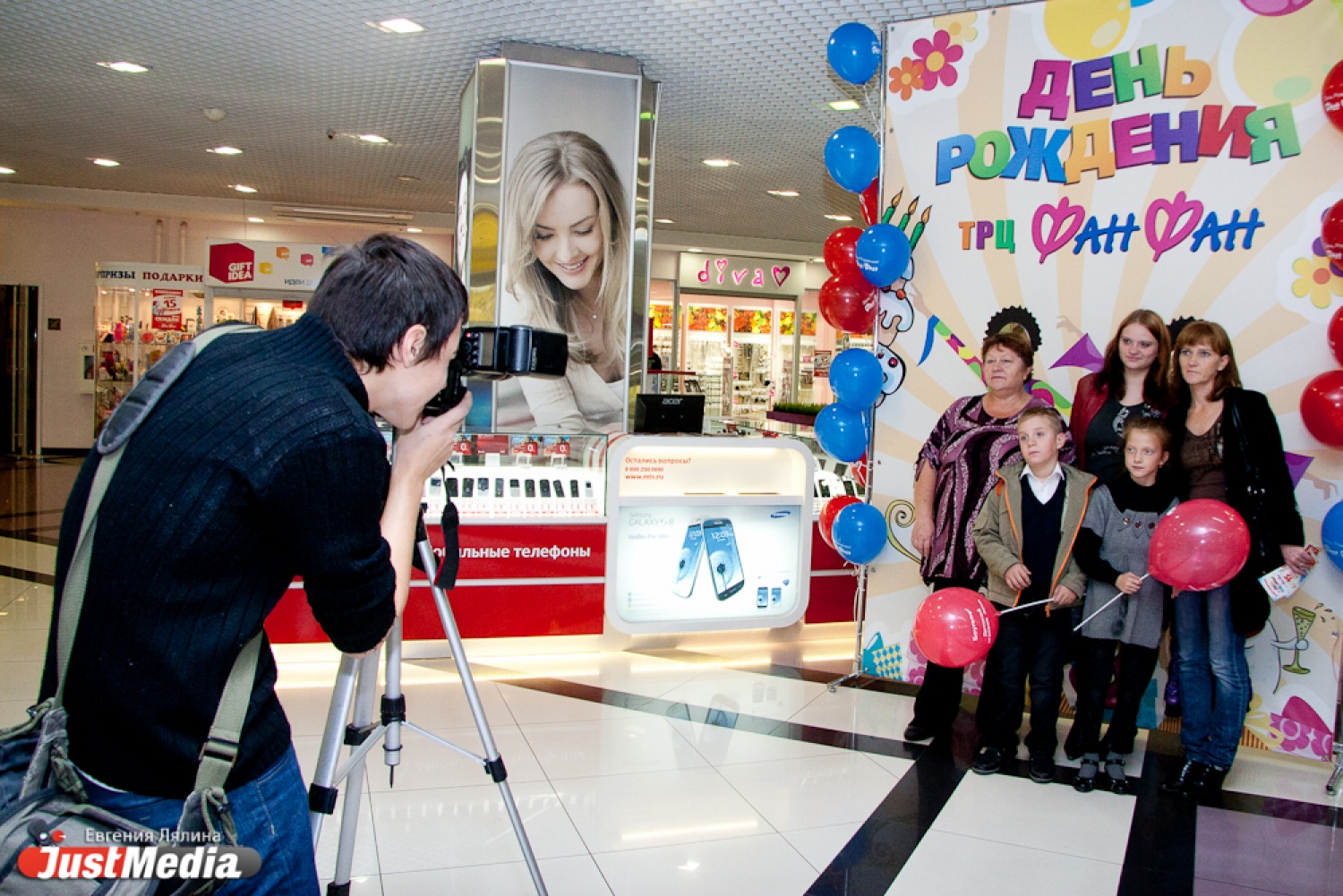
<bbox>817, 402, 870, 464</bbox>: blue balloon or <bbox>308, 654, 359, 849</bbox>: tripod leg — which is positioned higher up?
<bbox>817, 402, 870, 464</bbox>: blue balloon

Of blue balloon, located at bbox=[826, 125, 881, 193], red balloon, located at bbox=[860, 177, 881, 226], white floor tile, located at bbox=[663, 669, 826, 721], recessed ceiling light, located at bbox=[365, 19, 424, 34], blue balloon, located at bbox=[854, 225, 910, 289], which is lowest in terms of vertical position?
white floor tile, located at bbox=[663, 669, 826, 721]

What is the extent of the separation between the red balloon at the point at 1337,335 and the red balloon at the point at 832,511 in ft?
5.84

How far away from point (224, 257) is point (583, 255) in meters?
5.82

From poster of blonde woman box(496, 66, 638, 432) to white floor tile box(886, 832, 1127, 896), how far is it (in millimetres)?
2913

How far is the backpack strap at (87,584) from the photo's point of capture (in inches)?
39.7

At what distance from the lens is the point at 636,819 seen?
2.92m

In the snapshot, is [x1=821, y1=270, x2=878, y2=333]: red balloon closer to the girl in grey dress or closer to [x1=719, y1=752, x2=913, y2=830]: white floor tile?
the girl in grey dress

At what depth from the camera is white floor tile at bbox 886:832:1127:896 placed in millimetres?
2590

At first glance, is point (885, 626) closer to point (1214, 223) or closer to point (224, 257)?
point (1214, 223)

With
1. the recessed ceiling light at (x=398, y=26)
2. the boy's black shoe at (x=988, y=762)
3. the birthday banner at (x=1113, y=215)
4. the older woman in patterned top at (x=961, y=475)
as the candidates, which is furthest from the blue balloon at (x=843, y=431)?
the recessed ceiling light at (x=398, y=26)

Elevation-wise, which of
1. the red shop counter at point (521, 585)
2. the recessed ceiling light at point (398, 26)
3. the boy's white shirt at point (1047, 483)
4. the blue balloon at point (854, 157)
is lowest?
the red shop counter at point (521, 585)

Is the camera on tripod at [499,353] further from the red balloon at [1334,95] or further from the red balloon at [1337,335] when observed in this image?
the red balloon at [1334,95]

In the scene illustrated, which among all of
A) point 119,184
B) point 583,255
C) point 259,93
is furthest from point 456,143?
point 119,184

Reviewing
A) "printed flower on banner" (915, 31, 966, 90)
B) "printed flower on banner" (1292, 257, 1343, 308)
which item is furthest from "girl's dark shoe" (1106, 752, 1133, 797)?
"printed flower on banner" (915, 31, 966, 90)
